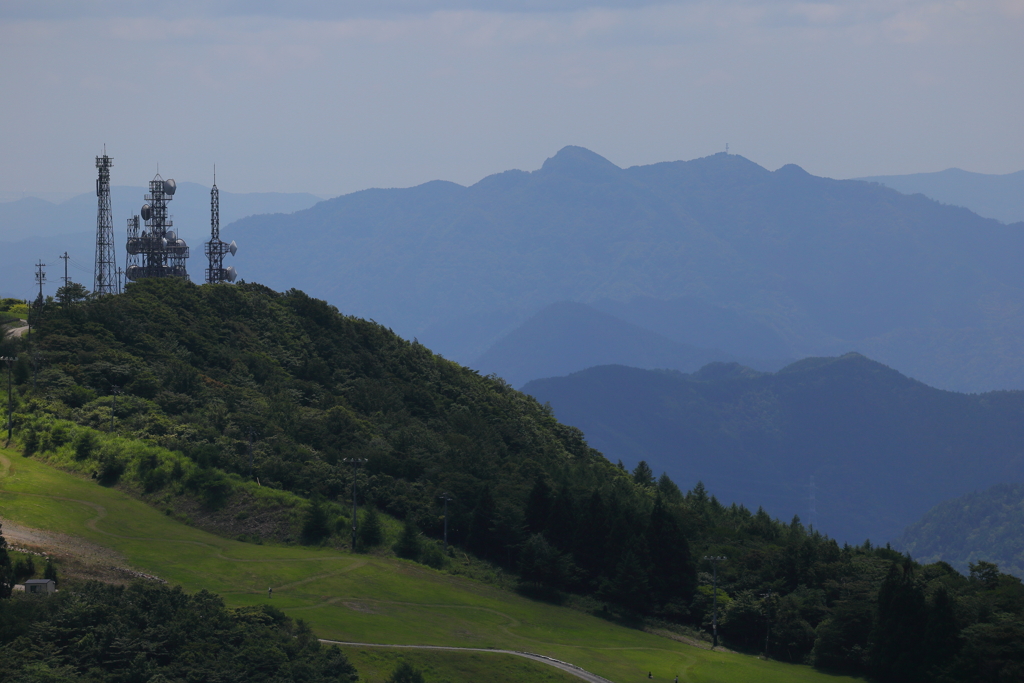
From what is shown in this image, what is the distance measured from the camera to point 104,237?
151000 mm

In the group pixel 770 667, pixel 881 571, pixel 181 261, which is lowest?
pixel 770 667

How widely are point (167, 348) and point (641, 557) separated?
5904 cm

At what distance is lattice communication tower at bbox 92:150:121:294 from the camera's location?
147625 mm

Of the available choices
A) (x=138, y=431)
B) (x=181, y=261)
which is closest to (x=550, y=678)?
(x=138, y=431)

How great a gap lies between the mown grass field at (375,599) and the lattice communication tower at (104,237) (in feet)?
202

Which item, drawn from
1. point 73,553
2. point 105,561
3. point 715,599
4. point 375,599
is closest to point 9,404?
point 73,553

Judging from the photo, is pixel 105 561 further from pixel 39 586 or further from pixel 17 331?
pixel 17 331

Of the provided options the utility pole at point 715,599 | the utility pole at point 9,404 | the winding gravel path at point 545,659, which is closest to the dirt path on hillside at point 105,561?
the winding gravel path at point 545,659

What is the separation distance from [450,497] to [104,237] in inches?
3084

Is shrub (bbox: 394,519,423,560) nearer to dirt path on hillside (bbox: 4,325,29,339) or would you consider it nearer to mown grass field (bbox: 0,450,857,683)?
mown grass field (bbox: 0,450,857,683)

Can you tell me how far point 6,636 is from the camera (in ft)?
178

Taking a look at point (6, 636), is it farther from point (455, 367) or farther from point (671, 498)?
point (455, 367)

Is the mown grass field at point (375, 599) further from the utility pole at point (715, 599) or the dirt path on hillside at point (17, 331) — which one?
the dirt path on hillside at point (17, 331)

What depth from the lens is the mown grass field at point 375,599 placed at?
70.9 m
